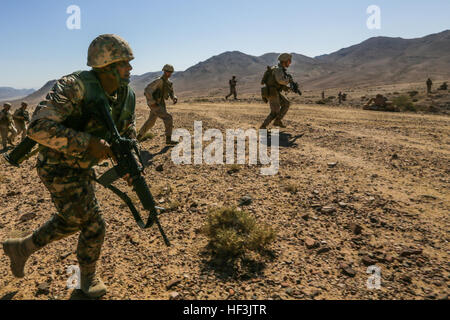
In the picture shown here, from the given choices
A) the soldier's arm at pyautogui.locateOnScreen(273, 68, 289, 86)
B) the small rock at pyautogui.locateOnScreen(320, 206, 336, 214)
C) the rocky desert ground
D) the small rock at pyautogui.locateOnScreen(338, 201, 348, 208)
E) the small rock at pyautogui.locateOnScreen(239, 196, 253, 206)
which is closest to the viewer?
the rocky desert ground

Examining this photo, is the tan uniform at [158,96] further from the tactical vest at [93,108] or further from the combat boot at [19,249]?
the combat boot at [19,249]

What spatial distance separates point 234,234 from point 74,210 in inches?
69.5

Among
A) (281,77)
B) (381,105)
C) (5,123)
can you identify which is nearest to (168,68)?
(281,77)

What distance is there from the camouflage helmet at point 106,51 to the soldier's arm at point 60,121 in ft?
0.80

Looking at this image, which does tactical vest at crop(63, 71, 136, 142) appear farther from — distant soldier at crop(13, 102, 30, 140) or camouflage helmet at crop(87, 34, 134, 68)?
distant soldier at crop(13, 102, 30, 140)

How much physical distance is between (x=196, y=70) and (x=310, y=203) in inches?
5465

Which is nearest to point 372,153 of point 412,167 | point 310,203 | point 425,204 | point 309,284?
point 412,167

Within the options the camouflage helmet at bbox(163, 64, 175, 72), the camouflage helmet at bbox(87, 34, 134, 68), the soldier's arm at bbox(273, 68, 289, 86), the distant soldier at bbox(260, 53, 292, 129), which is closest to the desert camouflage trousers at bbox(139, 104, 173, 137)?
the camouflage helmet at bbox(163, 64, 175, 72)

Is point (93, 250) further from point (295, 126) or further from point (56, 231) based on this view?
point (295, 126)

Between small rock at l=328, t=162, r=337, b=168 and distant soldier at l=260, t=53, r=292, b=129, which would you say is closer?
small rock at l=328, t=162, r=337, b=168

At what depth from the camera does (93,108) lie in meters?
2.49

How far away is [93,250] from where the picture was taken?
2807mm

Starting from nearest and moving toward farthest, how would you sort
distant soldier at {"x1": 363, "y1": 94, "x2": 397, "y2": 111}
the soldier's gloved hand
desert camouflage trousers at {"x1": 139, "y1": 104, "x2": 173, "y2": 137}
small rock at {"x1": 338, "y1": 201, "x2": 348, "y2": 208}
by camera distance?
the soldier's gloved hand < small rock at {"x1": 338, "y1": 201, "x2": 348, "y2": 208} < desert camouflage trousers at {"x1": 139, "y1": 104, "x2": 173, "y2": 137} < distant soldier at {"x1": 363, "y1": 94, "x2": 397, "y2": 111}

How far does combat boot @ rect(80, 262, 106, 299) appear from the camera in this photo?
9.40 feet
